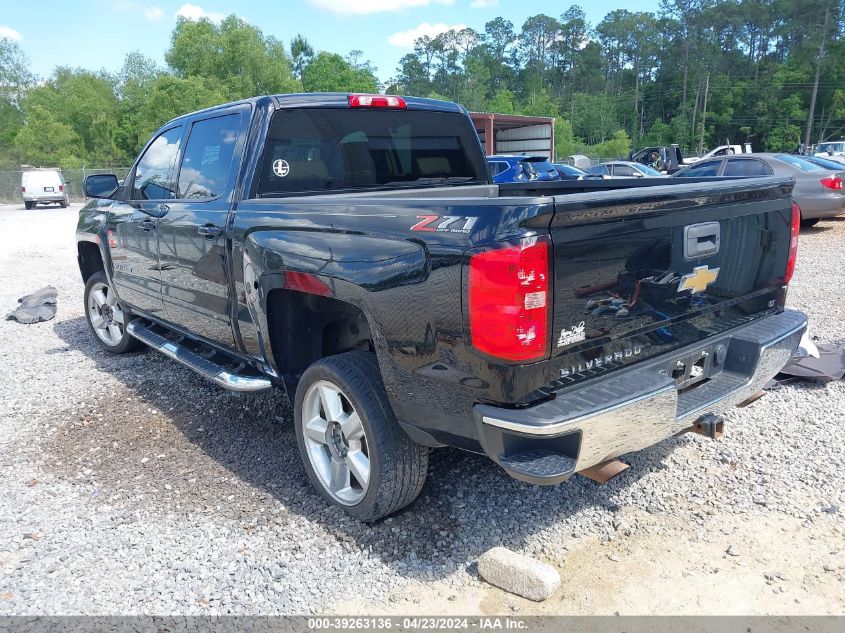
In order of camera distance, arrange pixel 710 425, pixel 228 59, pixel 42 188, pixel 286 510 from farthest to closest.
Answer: pixel 228 59, pixel 42 188, pixel 286 510, pixel 710 425

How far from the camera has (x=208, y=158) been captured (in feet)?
13.3

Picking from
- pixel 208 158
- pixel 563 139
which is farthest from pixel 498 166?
pixel 563 139

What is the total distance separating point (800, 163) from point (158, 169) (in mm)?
11532

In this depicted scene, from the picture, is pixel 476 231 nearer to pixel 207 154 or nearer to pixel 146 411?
pixel 207 154

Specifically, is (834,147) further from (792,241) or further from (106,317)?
(106,317)

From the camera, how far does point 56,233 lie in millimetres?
18234

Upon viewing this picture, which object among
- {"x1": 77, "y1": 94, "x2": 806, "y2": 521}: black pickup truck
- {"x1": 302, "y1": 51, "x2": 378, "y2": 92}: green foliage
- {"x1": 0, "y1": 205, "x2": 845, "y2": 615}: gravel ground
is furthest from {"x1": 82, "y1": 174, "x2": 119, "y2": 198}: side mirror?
{"x1": 302, "y1": 51, "x2": 378, "y2": 92}: green foliage

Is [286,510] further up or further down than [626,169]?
further up

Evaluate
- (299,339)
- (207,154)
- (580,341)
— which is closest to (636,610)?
(580,341)

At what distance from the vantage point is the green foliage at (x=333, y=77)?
68.4m

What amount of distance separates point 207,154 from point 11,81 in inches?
3443

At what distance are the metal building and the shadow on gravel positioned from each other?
36.1 metres

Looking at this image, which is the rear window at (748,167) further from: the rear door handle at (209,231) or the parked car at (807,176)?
the rear door handle at (209,231)

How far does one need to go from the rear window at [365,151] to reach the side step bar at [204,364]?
42.9 inches
